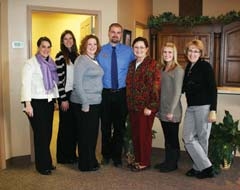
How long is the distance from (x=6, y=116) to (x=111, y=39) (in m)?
1.48

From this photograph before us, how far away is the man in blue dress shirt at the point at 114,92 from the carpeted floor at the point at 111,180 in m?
0.35

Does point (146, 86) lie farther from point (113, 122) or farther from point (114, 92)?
point (113, 122)

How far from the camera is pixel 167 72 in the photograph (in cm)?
358

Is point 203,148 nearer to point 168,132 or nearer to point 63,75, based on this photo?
point 168,132

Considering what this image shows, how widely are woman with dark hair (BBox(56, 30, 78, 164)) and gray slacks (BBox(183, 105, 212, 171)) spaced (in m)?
1.29

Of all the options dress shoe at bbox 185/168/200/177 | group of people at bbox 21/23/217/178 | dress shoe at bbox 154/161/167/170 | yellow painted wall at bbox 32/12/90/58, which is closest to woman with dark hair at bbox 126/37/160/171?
group of people at bbox 21/23/217/178

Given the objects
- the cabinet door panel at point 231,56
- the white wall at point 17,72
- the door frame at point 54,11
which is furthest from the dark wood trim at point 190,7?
the white wall at point 17,72

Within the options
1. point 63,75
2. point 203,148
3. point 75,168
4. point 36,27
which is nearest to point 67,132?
point 75,168

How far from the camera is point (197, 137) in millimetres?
3535

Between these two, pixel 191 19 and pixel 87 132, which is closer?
pixel 87 132

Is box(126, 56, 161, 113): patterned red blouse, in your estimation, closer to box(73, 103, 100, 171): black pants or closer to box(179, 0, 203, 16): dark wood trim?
box(73, 103, 100, 171): black pants

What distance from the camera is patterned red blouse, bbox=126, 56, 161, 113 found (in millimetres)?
3537

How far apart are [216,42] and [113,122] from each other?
12.2 ft

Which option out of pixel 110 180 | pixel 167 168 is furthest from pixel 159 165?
pixel 110 180
